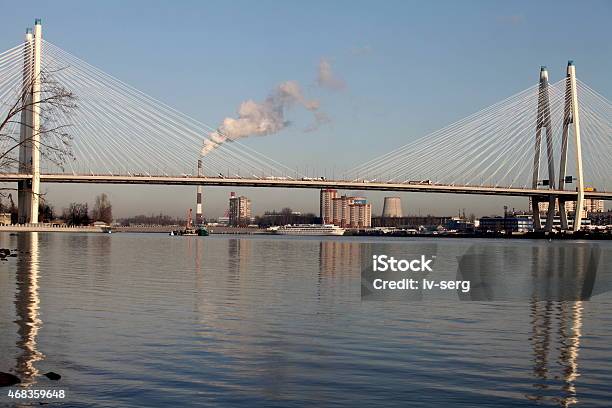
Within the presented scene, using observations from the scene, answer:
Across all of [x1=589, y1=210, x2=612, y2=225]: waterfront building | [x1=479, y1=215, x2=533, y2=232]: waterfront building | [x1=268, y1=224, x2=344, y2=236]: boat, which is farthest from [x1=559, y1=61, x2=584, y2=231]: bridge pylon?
[x1=589, y1=210, x2=612, y2=225]: waterfront building

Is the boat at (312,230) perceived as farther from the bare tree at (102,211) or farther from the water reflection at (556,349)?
the water reflection at (556,349)

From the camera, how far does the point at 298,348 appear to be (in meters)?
11.4

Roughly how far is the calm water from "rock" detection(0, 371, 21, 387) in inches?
5.8

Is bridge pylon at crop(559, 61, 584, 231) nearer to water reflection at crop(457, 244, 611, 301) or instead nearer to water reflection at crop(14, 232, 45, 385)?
water reflection at crop(457, 244, 611, 301)

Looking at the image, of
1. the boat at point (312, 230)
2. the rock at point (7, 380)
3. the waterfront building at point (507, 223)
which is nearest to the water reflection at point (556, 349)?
the rock at point (7, 380)

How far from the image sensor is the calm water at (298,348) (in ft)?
28.8

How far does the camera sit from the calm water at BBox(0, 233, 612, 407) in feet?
28.8

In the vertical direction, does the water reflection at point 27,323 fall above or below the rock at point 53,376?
above

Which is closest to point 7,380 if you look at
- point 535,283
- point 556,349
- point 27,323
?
point 27,323

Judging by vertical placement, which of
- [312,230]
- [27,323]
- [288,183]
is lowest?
[27,323]

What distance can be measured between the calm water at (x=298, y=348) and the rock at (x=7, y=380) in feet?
0.49

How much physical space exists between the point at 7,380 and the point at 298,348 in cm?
401

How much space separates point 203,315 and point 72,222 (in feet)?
396

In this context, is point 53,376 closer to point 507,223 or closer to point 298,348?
point 298,348
